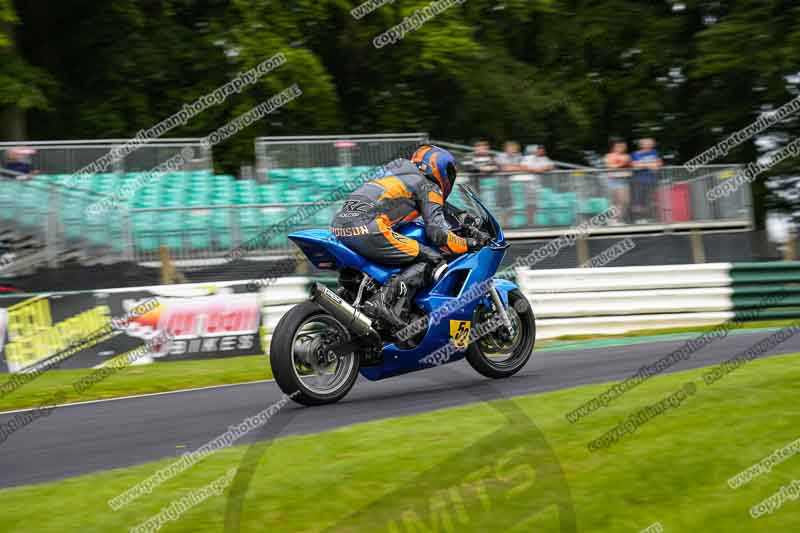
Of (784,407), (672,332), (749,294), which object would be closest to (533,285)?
(672,332)

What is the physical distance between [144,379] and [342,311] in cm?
403

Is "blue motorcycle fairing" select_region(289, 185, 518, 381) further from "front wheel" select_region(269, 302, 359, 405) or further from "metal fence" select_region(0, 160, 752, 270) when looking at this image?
"metal fence" select_region(0, 160, 752, 270)

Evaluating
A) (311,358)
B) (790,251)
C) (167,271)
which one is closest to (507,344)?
(311,358)

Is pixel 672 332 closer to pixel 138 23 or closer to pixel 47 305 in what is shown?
pixel 47 305

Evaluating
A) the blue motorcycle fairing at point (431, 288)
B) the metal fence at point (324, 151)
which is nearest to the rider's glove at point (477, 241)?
the blue motorcycle fairing at point (431, 288)

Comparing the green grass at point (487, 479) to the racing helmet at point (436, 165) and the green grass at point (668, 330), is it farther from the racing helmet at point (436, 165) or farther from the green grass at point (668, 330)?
the green grass at point (668, 330)

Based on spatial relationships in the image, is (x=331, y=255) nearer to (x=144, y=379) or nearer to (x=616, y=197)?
(x=144, y=379)

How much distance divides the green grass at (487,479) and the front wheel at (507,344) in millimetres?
1978

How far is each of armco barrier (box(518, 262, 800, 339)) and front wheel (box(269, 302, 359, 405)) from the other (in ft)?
20.8

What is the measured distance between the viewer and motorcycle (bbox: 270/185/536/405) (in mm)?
7430

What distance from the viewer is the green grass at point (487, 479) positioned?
455 cm

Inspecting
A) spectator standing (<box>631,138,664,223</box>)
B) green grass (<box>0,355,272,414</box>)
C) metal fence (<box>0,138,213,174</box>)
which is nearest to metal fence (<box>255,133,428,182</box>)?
metal fence (<box>0,138,213,174</box>)

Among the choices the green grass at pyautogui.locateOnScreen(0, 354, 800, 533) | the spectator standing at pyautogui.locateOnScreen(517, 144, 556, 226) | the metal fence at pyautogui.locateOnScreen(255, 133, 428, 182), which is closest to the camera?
the green grass at pyautogui.locateOnScreen(0, 354, 800, 533)

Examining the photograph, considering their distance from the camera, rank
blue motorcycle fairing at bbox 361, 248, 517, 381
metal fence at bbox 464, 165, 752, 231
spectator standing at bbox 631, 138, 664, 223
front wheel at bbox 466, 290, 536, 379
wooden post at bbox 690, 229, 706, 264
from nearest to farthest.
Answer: blue motorcycle fairing at bbox 361, 248, 517, 381 → front wheel at bbox 466, 290, 536, 379 → metal fence at bbox 464, 165, 752, 231 → spectator standing at bbox 631, 138, 664, 223 → wooden post at bbox 690, 229, 706, 264
